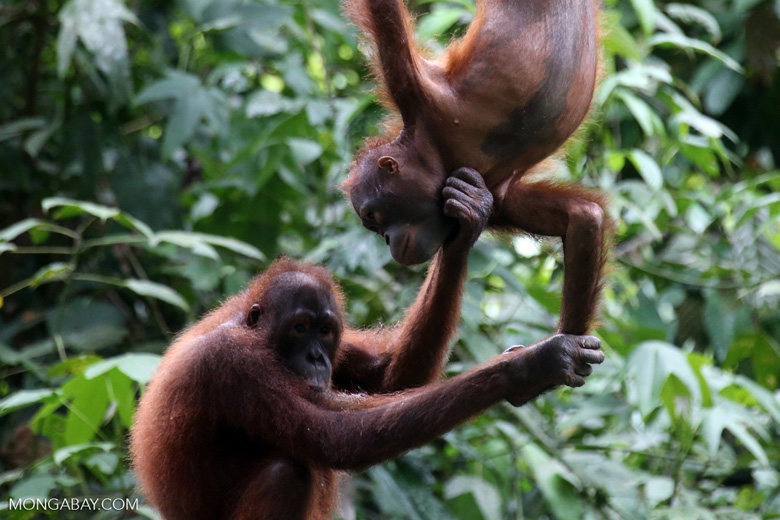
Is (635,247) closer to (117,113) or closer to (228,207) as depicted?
(228,207)

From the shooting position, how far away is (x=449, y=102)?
7.88 ft

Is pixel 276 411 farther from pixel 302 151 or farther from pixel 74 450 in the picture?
pixel 302 151

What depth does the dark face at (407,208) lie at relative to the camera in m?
2.37

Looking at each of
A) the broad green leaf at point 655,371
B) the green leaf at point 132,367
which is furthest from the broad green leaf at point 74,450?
the broad green leaf at point 655,371

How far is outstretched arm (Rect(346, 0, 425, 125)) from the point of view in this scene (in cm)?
235

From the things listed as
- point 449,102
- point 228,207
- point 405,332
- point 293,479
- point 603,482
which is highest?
point 449,102

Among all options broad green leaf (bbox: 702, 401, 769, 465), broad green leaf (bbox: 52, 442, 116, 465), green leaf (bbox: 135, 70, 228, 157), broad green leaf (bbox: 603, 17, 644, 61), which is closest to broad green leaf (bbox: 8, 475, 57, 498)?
broad green leaf (bbox: 52, 442, 116, 465)

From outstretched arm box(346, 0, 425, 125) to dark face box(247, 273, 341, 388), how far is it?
0.92 meters

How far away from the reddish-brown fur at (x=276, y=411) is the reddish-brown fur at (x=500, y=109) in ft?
1.33

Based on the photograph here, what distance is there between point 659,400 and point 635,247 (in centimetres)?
204

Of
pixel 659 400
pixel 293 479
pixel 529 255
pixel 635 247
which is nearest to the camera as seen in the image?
pixel 293 479

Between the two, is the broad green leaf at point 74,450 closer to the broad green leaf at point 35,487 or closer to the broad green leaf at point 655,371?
the broad green leaf at point 35,487

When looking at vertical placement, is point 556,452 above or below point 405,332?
below

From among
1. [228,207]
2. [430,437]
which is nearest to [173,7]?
[228,207]
